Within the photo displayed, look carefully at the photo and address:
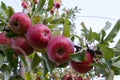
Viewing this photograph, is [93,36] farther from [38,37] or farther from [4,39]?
[4,39]

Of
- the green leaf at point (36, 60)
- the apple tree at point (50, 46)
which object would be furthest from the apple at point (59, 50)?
the green leaf at point (36, 60)

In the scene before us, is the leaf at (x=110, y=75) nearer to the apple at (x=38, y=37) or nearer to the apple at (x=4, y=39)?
the apple at (x=38, y=37)

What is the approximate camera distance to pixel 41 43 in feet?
3.13

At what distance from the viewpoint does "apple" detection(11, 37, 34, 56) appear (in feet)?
3.20

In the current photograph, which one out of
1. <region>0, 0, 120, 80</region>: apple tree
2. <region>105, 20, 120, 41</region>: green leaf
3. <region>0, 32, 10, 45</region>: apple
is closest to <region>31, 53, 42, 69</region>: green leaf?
<region>0, 0, 120, 80</region>: apple tree

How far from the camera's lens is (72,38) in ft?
3.32

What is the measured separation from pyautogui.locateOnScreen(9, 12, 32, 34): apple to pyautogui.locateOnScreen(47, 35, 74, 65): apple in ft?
0.33

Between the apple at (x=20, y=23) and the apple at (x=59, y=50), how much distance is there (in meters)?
0.10

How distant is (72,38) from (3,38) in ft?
0.76

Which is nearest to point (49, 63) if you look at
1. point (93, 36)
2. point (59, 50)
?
point (59, 50)

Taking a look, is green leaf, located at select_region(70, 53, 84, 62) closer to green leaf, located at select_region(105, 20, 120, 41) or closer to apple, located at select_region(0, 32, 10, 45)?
green leaf, located at select_region(105, 20, 120, 41)

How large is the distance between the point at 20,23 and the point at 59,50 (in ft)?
0.51

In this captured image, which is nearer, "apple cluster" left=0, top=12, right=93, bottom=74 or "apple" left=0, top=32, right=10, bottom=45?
"apple cluster" left=0, top=12, right=93, bottom=74

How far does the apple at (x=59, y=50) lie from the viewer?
3.03 ft
